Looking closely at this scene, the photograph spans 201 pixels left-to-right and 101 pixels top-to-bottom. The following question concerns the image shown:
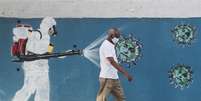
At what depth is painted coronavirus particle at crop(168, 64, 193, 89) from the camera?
1086cm

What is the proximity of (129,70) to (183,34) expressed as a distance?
3.47 ft

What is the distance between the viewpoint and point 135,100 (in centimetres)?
1108

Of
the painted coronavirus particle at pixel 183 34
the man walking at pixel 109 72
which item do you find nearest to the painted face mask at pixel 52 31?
the man walking at pixel 109 72

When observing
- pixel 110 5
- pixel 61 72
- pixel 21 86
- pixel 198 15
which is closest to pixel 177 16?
pixel 198 15

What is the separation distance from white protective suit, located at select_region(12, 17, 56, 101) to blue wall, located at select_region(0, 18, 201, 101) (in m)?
0.11

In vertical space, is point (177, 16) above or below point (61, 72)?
above

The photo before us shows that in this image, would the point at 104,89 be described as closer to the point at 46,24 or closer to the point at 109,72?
the point at 109,72

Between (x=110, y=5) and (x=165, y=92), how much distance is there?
5.50ft

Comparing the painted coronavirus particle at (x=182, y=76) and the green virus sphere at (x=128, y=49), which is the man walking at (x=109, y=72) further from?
the painted coronavirus particle at (x=182, y=76)

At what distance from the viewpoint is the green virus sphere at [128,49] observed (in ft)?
36.3

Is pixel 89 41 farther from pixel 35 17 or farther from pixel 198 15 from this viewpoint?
pixel 198 15

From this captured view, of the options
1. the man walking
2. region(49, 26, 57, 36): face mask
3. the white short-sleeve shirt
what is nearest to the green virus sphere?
the man walking

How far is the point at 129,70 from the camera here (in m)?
11.1

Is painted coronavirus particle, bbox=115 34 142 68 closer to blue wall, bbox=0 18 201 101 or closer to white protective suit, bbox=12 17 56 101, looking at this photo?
blue wall, bbox=0 18 201 101
